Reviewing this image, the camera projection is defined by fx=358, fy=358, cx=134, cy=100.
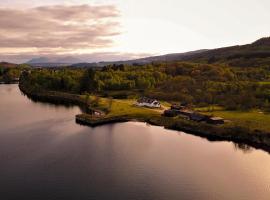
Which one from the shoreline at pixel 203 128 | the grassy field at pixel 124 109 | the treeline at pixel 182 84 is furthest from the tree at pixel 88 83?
the shoreline at pixel 203 128

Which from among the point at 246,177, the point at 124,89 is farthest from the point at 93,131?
the point at 124,89

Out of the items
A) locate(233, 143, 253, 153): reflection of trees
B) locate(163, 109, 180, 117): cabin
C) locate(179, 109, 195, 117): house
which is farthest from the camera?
locate(163, 109, 180, 117): cabin

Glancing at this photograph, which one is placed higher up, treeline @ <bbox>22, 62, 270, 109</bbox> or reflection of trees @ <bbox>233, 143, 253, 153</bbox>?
treeline @ <bbox>22, 62, 270, 109</bbox>

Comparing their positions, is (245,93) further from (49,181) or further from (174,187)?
(49,181)

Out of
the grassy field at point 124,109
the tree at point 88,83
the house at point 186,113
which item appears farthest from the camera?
the tree at point 88,83

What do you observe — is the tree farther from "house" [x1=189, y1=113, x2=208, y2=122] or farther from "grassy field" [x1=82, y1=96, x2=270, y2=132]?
"house" [x1=189, y1=113, x2=208, y2=122]

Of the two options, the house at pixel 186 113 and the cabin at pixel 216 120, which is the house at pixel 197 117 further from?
the cabin at pixel 216 120

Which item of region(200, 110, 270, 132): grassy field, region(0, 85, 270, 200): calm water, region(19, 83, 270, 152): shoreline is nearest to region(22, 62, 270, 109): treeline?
region(200, 110, 270, 132): grassy field
